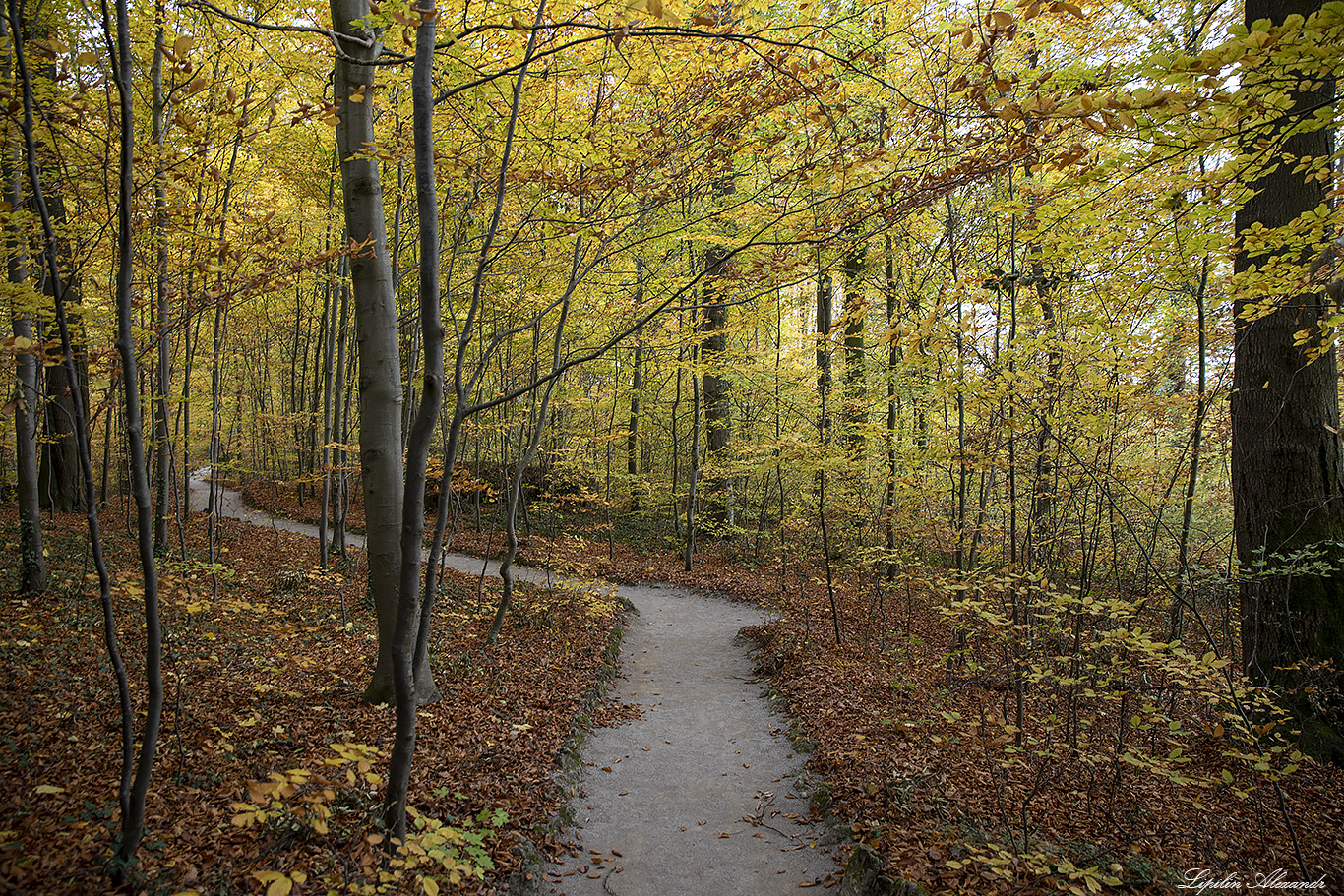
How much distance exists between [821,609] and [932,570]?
2.11m

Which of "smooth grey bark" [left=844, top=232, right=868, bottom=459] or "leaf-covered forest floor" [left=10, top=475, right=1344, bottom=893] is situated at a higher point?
"smooth grey bark" [left=844, top=232, right=868, bottom=459]

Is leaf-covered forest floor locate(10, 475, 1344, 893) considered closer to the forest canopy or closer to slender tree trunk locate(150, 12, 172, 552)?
the forest canopy

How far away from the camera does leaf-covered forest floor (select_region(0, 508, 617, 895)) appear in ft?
9.53

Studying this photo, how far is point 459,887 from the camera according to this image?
10.5ft

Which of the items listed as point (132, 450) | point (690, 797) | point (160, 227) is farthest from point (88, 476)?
point (690, 797)

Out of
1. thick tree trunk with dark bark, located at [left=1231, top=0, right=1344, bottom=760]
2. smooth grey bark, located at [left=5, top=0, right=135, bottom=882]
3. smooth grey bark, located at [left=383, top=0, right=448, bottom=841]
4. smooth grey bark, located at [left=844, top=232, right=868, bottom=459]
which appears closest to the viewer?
smooth grey bark, located at [left=5, top=0, right=135, bottom=882]

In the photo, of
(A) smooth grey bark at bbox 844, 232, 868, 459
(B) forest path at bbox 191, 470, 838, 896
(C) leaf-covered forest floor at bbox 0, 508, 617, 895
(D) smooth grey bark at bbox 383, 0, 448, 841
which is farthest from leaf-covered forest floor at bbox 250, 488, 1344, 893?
(A) smooth grey bark at bbox 844, 232, 868, 459

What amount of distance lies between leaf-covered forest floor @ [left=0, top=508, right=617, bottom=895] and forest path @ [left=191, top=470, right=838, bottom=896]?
394 millimetres

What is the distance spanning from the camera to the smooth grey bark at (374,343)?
4.72 meters

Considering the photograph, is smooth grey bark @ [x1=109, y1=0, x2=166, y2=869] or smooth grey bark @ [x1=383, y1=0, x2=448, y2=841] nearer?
smooth grey bark @ [x1=109, y1=0, x2=166, y2=869]

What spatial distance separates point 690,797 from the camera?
4883mm

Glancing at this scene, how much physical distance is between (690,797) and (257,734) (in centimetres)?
335

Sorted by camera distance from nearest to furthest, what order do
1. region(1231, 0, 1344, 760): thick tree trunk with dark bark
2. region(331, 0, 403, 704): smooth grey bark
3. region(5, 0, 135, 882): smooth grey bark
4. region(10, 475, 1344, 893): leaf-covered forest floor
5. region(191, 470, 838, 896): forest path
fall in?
region(5, 0, 135, 882): smooth grey bark, region(10, 475, 1344, 893): leaf-covered forest floor, region(191, 470, 838, 896): forest path, region(331, 0, 403, 704): smooth grey bark, region(1231, 0, 1344, 760): thick tree trunk with dark bark

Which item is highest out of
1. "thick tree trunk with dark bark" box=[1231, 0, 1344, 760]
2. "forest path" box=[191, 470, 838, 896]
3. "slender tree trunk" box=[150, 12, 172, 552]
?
"slender tree trunk" box=[150, 12, 172, 552]
